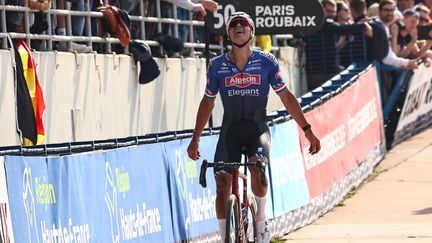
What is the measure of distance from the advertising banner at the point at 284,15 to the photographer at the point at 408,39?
28.2 ft

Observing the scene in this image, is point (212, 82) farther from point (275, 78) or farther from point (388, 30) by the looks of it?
point (388, 30)

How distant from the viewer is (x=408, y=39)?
25547 mm

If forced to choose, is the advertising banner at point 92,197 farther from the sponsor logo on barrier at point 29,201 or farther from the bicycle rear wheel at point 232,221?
the bicycle rear wheel at point 232,221

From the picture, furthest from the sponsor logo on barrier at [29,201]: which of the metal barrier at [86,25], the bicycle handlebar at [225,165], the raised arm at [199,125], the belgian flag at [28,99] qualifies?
the metal barrier at [86,25]

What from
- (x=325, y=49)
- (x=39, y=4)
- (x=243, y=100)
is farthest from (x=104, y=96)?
(x=325, y=49)

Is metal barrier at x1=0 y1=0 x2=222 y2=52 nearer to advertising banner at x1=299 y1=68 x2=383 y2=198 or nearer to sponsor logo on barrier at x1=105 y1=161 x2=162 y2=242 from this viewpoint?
advertising banner at x1=299 y1=68 x2=383 y2=198

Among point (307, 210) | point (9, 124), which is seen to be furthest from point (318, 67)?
point (9, 124)

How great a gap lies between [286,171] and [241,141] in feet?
13.6

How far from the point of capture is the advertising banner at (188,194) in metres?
13.4

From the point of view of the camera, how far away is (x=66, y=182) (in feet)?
36.0

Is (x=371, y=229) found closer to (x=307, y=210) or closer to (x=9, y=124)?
(x=307, y=210)

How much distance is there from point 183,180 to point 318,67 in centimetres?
1251

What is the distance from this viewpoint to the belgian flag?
46.7 feet

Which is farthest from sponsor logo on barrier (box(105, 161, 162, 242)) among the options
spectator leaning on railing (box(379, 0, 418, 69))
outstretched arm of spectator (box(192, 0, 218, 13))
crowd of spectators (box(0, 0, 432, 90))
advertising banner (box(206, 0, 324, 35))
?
spectator leaning on railing (box(379, 0, 418, 69))
